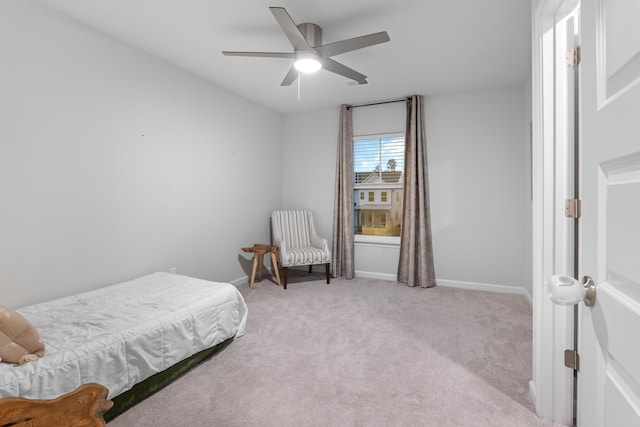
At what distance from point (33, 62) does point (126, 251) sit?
5.13ft

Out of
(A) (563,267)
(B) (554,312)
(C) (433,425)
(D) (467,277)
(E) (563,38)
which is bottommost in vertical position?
(C) (433,425)

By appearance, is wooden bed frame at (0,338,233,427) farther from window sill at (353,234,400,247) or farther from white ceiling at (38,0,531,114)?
window sill at (353,234,400,247)

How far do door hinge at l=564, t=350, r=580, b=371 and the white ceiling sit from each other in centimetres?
226

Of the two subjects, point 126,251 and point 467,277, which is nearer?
point 126,251

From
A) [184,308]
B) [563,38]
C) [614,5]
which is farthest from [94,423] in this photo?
[563,38]

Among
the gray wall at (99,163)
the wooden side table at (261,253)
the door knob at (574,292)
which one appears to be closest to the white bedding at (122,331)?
the gray wall at (99,163)

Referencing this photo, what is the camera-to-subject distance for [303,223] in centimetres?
458

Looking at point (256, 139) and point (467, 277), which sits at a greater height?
point (256, 139)

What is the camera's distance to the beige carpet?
5.30 ft

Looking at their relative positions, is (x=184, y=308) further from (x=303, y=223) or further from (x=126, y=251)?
(x=303, y=223)

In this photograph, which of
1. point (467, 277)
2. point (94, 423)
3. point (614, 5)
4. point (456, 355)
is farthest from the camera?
point (467, 277)

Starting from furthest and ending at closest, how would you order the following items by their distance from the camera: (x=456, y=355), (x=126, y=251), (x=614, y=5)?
(x=126, y=251)
(x=456, y=355)
(x=614, y=5)

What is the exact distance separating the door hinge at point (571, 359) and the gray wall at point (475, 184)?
88.4 inches

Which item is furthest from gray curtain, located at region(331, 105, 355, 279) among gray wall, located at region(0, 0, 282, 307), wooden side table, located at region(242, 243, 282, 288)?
gray wall, located at region(0, 0, 282, 307)
